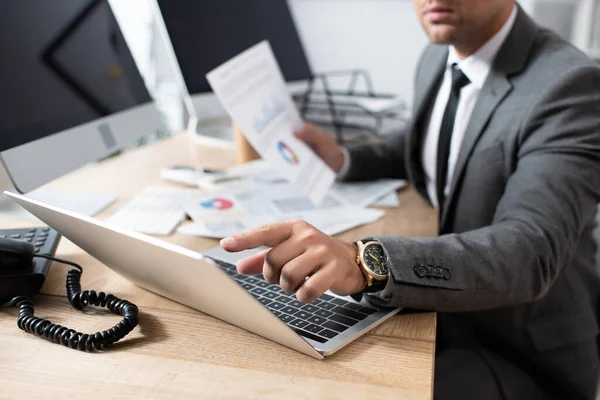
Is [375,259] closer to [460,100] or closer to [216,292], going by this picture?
[216,292]

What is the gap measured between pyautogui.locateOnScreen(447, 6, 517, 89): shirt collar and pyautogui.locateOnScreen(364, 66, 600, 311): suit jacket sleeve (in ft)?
0.62

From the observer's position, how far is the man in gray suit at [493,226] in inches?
29.5

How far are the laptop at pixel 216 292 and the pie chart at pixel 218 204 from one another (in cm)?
33

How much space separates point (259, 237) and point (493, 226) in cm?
37

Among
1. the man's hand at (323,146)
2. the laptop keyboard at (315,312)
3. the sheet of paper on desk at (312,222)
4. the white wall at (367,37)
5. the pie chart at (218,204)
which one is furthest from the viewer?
the white wall at (367,37)

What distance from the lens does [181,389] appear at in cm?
60

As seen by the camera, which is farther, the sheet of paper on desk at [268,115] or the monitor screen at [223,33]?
the monitor screen at [223,33]

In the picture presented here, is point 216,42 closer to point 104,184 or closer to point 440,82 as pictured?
point 104,184

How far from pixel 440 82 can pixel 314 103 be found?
64 cm

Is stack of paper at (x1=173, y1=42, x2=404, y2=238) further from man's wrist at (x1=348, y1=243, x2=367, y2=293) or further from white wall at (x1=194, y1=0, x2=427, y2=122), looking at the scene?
white wall at (x1=194, y1=0, x2=427, y2=122)

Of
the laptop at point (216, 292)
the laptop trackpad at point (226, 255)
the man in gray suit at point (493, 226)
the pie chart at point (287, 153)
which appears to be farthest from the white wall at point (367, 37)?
the laptop at point (216, 292)

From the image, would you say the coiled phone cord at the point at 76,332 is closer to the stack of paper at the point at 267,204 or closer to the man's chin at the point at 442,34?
the stack of paper at the point at 267,204

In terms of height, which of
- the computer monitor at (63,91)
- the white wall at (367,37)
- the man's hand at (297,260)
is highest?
the computer monitor at (63,91)

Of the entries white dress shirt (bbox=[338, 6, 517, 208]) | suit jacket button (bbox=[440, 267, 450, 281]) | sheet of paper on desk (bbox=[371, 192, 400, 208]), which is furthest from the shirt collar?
suit jacket button (bbox=[440, 267, 450, 281])
